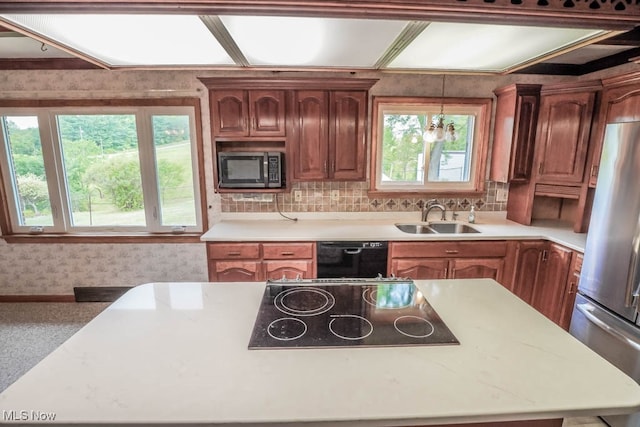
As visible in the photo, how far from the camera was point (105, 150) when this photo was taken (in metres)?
3.09

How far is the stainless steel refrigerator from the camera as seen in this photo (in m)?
1.71

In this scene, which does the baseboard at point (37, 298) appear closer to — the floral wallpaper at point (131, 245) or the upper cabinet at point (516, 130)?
the floral wallpaper at point (131, 245)

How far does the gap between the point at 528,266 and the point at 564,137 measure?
117 centimetres

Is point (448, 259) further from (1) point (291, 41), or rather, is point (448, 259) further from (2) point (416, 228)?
(1) point (291, 41)

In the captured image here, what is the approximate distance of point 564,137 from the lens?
103 inches

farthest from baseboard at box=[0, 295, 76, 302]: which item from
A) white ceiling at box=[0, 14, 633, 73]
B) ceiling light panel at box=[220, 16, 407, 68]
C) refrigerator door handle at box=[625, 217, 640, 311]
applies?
refrigerator door handle at box=[625, 217, 640, 311]

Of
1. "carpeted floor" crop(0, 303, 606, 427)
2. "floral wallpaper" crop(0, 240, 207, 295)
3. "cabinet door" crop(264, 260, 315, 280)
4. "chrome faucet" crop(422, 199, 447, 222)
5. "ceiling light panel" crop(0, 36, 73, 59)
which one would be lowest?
"carpeted floor" crop(0, 303, 606, 427)

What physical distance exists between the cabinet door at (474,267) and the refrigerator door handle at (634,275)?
98 centimetres

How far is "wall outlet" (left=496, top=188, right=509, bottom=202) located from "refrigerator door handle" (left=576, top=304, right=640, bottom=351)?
141 cm

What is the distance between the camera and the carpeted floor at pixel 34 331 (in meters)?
2.24

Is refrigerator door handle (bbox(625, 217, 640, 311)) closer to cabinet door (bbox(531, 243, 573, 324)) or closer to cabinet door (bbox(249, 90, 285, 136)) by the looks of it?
cabinet door (bbox(531, 243, 573, 324))

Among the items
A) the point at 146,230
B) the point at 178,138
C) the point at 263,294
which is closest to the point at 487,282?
the point at 263,294

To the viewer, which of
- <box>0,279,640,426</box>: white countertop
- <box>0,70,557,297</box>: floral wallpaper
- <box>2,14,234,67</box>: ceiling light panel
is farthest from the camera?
<box>0,70,557,297</box>: floral wallpaper

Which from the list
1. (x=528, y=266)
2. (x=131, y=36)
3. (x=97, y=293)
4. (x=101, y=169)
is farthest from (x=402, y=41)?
(x=97, y=293)
